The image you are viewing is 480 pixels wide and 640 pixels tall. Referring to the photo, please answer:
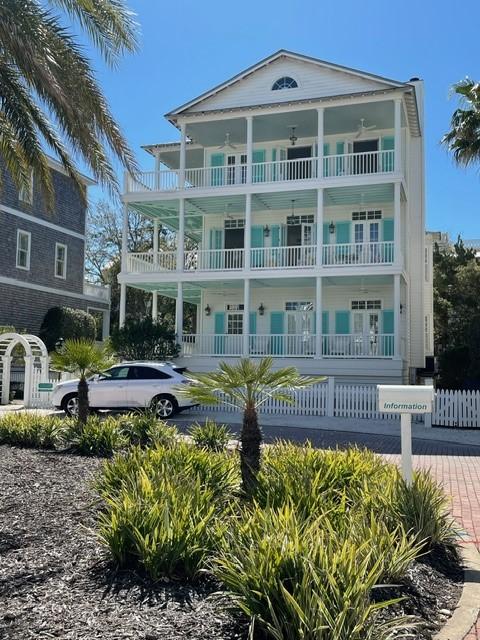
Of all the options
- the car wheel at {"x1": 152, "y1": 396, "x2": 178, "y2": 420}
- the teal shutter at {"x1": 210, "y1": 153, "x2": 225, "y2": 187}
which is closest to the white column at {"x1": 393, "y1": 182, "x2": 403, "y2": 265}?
the teal shutter at {"x1": 210, "y1": 153, "x2": 225, "y2": 187}

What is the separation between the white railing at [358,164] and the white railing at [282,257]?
3.03m

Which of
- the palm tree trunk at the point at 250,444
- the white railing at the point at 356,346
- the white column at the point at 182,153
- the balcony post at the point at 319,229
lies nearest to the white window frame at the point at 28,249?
the white column at the point at 182,153

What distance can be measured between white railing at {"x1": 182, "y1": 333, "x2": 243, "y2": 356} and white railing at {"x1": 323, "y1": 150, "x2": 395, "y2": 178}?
7202 millimetres

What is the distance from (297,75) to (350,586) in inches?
948

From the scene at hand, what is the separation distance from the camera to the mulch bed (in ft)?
11.9

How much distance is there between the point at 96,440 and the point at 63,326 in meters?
21.4

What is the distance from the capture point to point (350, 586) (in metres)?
3.50

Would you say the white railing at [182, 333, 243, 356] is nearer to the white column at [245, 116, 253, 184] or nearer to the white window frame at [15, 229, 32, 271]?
the white column at [245, 116, 253, 184]

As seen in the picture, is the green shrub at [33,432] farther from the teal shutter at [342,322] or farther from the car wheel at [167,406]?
the teal shutter at [342,322]

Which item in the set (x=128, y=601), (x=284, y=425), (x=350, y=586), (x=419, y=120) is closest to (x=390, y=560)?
(x=350, y=586)

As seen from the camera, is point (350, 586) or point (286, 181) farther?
point (286, 181)

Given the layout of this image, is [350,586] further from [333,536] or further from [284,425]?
[284,425]

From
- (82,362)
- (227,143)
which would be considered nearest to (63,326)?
(227,143)

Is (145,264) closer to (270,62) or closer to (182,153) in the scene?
(182,153)
